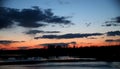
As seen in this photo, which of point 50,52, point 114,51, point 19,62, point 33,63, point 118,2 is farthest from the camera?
point 33,63

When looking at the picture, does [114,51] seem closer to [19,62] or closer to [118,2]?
[118,2]

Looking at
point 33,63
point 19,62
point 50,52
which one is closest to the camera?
point 50,52

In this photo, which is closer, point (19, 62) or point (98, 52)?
point (98, 52)

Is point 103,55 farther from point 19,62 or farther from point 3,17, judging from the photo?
point 19,62

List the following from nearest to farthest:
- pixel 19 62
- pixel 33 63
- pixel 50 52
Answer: pixel 50 52 → pixel 19 62 → pixel 33 63

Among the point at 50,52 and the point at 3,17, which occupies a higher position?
the point at 3,17

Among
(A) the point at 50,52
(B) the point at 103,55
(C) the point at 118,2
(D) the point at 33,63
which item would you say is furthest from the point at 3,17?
(D) the point at 33,63

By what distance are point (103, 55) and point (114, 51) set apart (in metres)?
0.69

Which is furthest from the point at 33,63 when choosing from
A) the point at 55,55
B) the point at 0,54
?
the point at 0,54

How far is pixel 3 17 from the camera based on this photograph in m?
3.48

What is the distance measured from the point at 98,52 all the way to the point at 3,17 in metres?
1.67

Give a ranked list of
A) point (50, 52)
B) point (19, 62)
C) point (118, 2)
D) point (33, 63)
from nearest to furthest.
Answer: point (118, 2) < point (50, 52) < point (19, 62) < point (33, 63)

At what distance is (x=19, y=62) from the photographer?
9.54m

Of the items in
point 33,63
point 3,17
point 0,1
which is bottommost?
point 33,63
